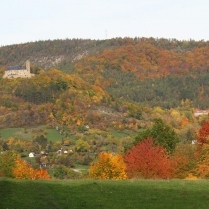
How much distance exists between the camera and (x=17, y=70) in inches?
7574

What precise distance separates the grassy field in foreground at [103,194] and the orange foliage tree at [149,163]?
19183 millimetres

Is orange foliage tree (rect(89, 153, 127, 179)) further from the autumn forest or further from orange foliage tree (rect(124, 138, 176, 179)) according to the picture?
orange foliage tree (rect(124, 138, 176, 179))

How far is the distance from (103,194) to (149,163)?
23.2 meters

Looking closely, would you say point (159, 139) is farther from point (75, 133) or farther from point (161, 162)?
point (75, 133)

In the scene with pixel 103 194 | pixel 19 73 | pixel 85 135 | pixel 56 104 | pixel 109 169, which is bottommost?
pixel 85 135

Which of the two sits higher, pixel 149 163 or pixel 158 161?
pixel 158 161

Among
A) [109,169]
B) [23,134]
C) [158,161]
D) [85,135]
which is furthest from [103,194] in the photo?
[23,134]

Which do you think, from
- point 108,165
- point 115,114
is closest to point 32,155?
point 115,114

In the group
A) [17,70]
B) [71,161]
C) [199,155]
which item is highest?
[17,70]

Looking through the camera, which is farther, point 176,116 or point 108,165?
point 176,116

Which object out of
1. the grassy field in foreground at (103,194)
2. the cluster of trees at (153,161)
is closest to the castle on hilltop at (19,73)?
the cluster of trees at (153,161)

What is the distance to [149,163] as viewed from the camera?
52031 millimetres

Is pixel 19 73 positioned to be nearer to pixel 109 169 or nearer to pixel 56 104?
pixel 56 104

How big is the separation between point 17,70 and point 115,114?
44.3 m
